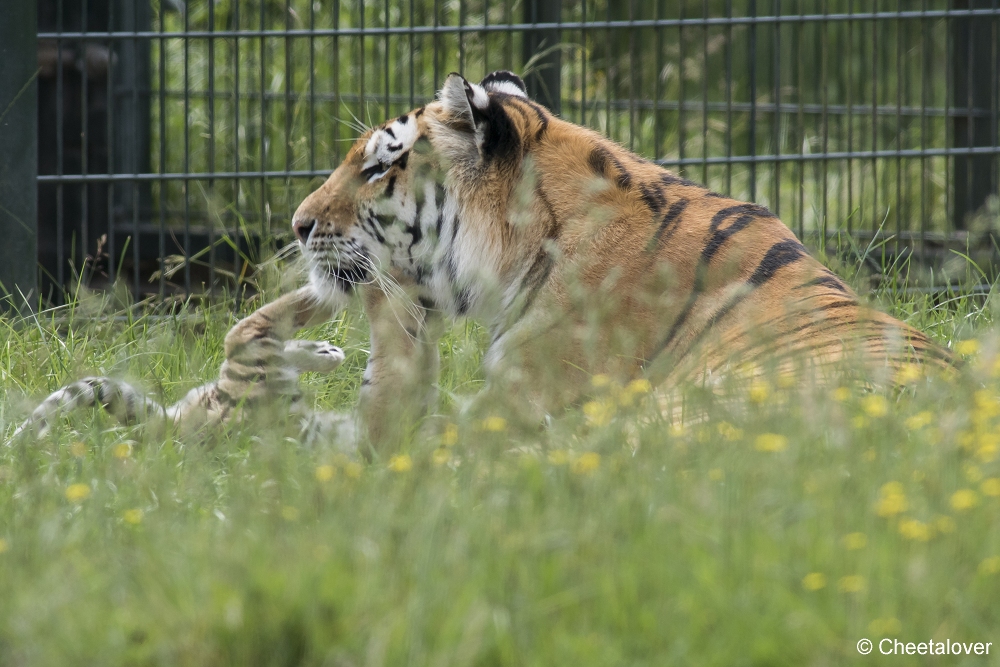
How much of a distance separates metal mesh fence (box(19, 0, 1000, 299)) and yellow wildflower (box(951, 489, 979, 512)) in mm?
1982

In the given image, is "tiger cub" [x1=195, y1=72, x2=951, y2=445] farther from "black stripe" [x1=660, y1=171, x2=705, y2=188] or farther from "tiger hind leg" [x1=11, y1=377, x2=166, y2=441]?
"tiger hind leg" [x1=11, y1=377, x2=166, y2=441]

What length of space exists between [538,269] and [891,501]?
151 centimetres

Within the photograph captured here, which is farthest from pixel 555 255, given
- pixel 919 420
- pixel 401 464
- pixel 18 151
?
pixel 18 151

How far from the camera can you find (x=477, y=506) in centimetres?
214

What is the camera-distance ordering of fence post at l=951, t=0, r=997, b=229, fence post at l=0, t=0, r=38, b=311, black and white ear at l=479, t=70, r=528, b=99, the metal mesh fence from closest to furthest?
black and white ear at l=479, t=70, r=528, b=99 → fence post at l=0, t=0, r=38, b=311 → the metal mesh fence → fence post at l=951, t=0, r=997, b=229

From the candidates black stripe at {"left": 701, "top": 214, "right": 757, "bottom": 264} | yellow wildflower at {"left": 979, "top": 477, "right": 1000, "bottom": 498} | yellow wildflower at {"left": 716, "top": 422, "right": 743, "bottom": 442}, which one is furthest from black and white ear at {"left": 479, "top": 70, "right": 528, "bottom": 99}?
yellow wildflower at {"left": 979, "top": 477, "right": 1000, "bottom": 498}

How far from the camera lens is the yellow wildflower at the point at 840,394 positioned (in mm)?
2326

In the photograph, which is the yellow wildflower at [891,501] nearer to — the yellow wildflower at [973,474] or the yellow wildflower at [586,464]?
the yellow wildflower at [973,474]

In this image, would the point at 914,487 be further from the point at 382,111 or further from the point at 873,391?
the point at 382,111

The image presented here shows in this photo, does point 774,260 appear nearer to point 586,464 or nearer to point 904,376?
point 904,376

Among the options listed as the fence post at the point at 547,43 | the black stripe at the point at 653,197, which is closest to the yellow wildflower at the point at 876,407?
the black stripe at the point at 653,197

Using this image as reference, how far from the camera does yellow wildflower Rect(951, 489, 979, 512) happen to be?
1868 millimetres

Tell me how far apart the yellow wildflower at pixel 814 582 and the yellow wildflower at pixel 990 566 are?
0.77ft

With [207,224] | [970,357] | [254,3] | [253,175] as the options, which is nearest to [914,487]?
[970,357]
